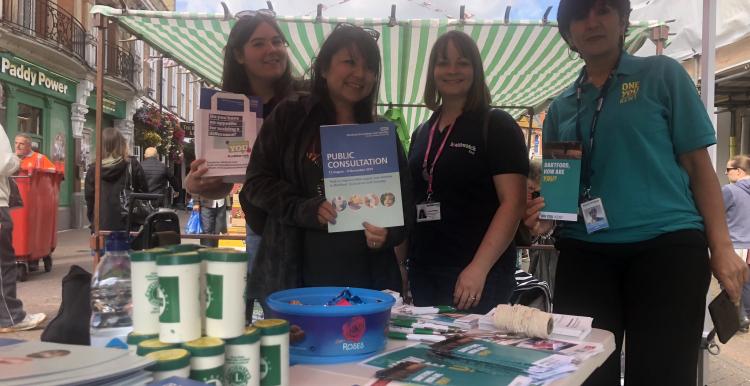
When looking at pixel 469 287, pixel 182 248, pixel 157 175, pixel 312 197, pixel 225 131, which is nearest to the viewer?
pixel 182 248

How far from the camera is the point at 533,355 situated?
1312 millimetres

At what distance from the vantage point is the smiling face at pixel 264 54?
2.19m

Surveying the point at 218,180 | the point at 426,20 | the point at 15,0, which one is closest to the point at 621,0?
the point at 218,180

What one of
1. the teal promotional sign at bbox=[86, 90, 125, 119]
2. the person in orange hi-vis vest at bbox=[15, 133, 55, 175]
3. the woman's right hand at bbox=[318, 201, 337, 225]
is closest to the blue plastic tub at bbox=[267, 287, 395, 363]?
the woman's right hand at bbox=[318, 201, 337, 225]

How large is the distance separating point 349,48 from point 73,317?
1.09 metres

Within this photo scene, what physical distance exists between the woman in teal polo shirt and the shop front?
12820 mm

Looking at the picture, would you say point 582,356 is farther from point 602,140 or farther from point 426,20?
point 426,20

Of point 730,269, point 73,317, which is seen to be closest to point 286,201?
point 73,317

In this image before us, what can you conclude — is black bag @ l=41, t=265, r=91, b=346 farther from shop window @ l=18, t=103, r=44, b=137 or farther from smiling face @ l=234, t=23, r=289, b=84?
shop window @ l=18, t=103, r=44, b=137

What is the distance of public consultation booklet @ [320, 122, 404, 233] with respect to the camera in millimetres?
1651

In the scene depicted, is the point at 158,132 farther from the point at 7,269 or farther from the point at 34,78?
the point at 7,269

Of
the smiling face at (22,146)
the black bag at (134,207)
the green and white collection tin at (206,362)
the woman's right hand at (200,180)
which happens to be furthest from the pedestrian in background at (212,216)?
the green and white collection tin at (206,362)

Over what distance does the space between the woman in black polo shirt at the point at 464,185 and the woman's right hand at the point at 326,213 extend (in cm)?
52

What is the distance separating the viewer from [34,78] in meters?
13.7
